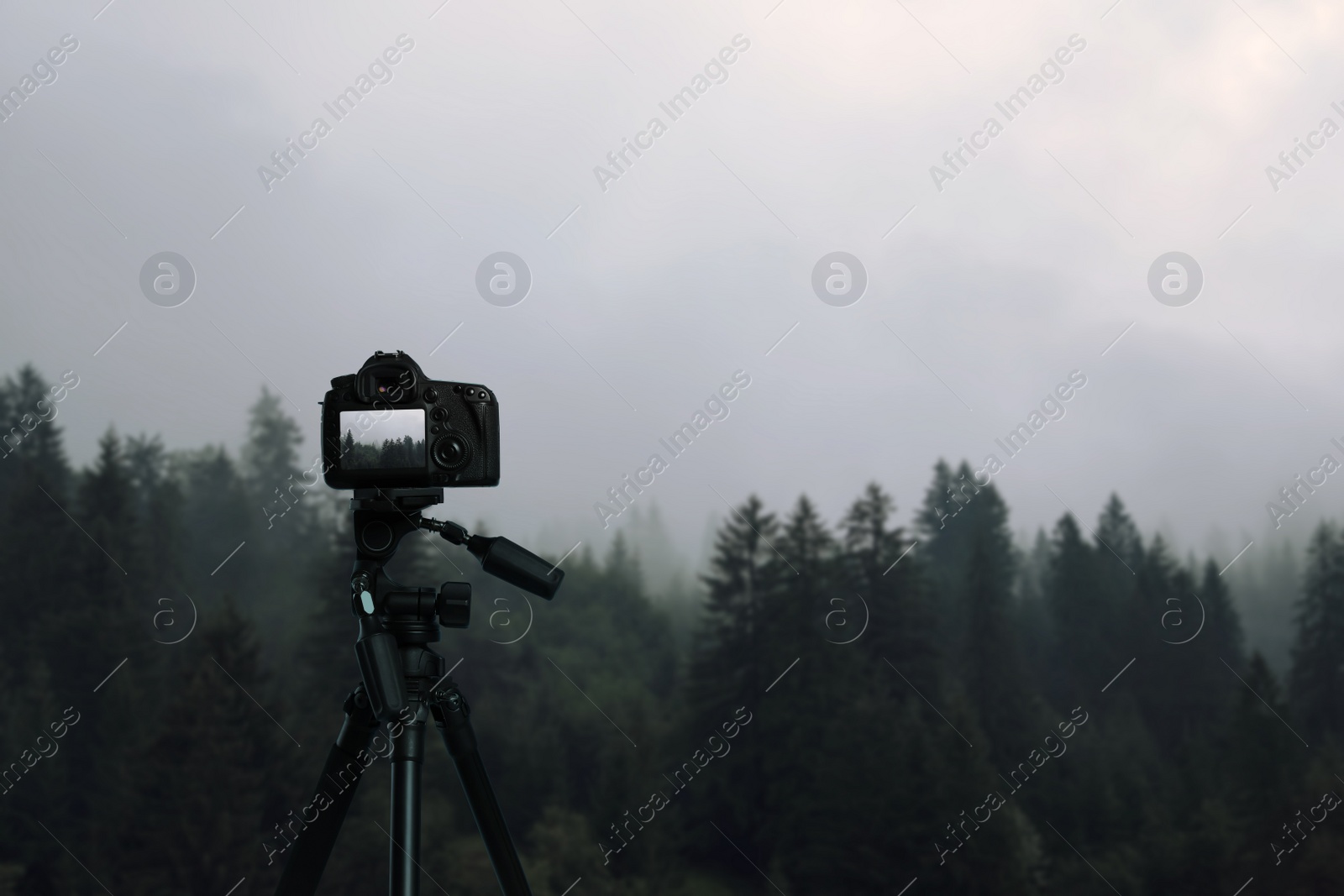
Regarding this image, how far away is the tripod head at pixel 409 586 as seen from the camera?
1.72 metres

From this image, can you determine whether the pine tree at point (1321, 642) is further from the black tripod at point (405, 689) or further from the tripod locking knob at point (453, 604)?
the tripod locking knob at point (453, 604)

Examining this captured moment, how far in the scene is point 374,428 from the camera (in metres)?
1.77

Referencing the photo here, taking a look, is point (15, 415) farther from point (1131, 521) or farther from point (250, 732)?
point (1131, 521)

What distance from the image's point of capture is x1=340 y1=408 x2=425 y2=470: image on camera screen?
5.77 ft

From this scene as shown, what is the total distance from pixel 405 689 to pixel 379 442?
17.0 inches

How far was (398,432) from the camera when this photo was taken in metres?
1.78

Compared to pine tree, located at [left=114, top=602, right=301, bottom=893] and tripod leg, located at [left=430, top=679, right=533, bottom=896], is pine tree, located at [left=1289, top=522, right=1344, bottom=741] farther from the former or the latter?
pine tree, located at [left=114, top=602, right=301, bottom=893]

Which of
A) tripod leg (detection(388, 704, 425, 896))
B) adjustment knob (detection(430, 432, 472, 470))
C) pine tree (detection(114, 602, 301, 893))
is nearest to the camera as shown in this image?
tripod leg (detection(388, 704, 425, 896))

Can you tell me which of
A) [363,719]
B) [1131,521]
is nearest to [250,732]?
[363,719]

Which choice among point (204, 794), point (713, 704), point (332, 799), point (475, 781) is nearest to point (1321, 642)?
point (713, 704)

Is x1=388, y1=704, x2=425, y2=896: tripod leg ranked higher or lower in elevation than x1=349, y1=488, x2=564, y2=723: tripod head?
lower

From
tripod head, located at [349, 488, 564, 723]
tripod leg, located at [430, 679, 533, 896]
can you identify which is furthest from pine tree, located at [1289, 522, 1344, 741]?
tripod head, located at [349, 488, 564, 723]

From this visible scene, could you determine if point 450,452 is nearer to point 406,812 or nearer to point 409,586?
point 409,586

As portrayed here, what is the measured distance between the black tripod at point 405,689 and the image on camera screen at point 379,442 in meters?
0.06
